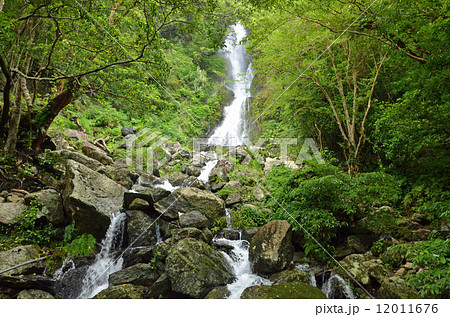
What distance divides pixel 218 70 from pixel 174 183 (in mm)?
18095

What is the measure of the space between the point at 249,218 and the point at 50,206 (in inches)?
223

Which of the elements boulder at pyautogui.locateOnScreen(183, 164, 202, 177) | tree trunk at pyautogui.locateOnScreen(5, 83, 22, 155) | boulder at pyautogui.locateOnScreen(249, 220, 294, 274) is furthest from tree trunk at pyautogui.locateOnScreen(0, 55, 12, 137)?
boulder at pyautogui.locateOnScreen(183, 164, 202, 177)

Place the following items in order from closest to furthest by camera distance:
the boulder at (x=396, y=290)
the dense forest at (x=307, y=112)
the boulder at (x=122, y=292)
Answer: the boulder at (x=396, y=290), the dense forest at (x=307, y=112), the boulder at (x=122, y=292)

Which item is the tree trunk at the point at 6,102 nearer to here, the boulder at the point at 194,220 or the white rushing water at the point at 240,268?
the boulder at the point at 194,220

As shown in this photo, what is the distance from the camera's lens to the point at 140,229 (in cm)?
603

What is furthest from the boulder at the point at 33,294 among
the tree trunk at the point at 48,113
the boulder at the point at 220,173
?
the boulder at the point at 220,173

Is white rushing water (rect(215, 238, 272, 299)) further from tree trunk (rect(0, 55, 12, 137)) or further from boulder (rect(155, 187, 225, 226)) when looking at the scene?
tree trunk (rect(0, 55, 12, 137))

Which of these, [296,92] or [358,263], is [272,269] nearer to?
[358,263]

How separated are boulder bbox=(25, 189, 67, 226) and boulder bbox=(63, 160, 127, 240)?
0.18m

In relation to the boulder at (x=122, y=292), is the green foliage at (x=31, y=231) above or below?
above

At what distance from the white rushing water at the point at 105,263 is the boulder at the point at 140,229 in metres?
0.21

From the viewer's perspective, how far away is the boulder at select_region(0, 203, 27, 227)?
489cm

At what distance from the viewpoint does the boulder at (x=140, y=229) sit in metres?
5.86

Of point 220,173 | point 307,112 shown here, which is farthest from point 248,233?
point 307,112
